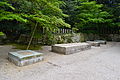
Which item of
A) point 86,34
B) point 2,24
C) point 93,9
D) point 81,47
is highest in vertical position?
point 93,9

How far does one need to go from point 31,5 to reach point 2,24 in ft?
12.5

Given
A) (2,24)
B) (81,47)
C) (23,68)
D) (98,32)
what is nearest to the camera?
(23,68)

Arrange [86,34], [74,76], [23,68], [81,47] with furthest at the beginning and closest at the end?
[86,34]
[81,47]
[23,68]
[74,76]

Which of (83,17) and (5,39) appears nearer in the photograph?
(5,39)

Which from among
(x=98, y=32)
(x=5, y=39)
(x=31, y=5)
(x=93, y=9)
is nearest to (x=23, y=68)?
(x=31, y=5)

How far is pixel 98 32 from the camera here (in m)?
10.4

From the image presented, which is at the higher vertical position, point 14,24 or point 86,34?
point 14,24

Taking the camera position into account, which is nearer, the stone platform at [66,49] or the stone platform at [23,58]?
the stone platform at [23,58]

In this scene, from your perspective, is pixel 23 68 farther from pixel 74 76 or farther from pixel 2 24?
pixel 2 24

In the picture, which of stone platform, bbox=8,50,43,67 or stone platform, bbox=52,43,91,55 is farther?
stone platform, bbox=52,43,91,55

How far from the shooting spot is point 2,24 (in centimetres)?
674

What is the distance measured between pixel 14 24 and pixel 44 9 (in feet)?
12.9

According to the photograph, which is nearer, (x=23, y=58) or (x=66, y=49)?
(x=23, y=58)

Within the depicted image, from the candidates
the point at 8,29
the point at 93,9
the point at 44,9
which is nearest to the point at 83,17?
the point at 93,9
